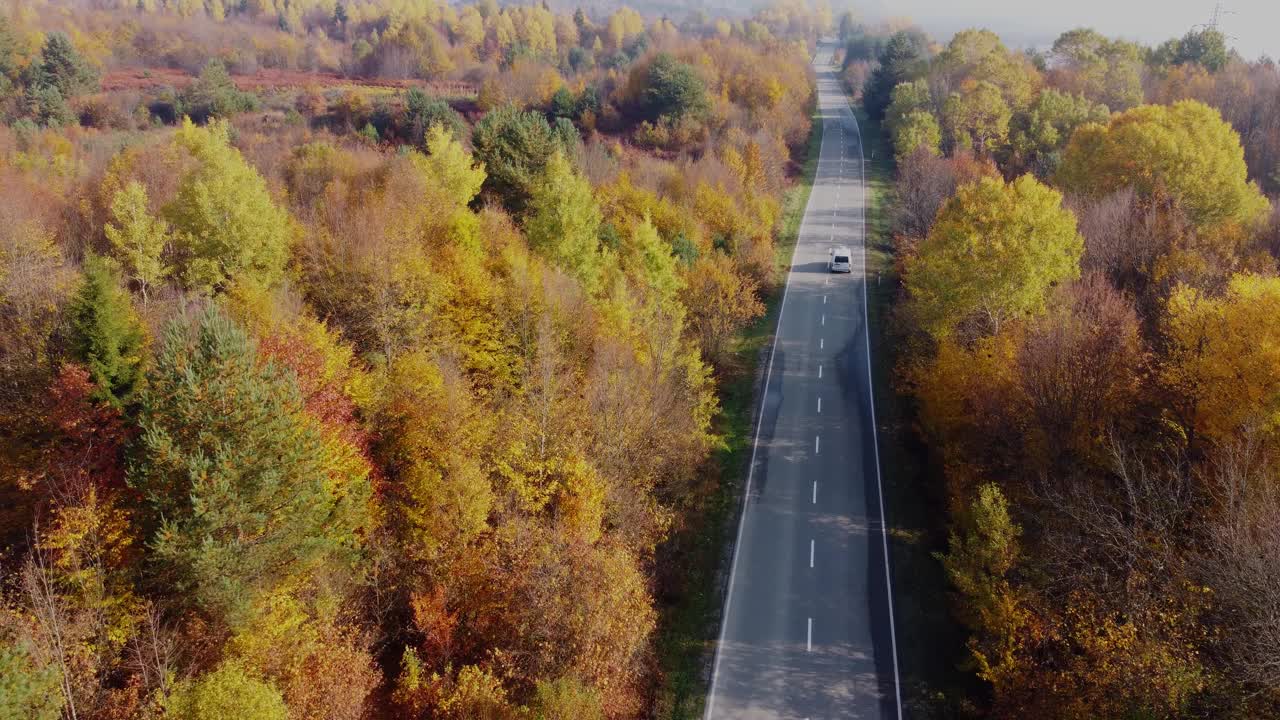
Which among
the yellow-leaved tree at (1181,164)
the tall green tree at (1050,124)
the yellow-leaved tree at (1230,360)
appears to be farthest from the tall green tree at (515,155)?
the tall green tree at (1050,124)

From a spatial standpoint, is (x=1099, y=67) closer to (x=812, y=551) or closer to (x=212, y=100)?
(x=812, y=551)

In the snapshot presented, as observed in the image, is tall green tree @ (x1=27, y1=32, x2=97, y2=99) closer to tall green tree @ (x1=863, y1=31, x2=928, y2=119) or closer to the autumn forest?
the autumn forest

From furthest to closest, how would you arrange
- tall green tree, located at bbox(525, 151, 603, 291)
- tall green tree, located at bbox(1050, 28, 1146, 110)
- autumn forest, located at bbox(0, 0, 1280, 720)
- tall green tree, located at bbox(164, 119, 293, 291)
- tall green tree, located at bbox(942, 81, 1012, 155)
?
1. tall green tree, located at bbox(1050, 28, 1146, 110)
2. tall green tree, located at bbox(942, 81, 1012, 155)
3. tall green tree, located at bbox(525, 151, 603, 291)
4. tall green tree, located at bbox(164, 119, 293, 291)
5. autumn forest, located at bbox(0, 0, 1280, 720)

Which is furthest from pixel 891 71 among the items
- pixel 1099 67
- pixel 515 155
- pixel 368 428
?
pixel 368 428

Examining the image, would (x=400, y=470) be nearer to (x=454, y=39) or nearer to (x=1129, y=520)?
(x=1129, y=520)

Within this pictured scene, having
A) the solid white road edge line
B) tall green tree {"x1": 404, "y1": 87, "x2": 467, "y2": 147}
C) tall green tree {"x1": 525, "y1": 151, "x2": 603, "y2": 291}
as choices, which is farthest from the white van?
tall green tree {"x1": 404, "y1": 87, "x2": 467, "y2": 147}

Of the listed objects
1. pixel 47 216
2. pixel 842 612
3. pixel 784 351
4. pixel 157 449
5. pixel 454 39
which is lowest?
pixel 842 612

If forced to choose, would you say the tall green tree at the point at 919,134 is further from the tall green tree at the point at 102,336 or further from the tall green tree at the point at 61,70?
the tall green tree at the point at 61,70

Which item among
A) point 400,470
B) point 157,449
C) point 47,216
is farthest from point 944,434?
point 47,216
